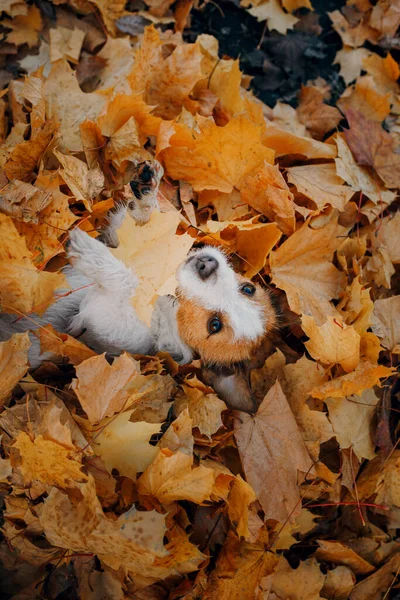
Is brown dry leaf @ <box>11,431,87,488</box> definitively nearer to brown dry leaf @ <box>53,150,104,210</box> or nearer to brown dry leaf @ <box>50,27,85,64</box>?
brown dry leaf @ <box>53,150,104,210</box>

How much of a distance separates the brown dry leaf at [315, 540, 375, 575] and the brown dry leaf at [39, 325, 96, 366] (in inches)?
66.5

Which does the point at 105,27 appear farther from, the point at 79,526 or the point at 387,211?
the point at 79,526

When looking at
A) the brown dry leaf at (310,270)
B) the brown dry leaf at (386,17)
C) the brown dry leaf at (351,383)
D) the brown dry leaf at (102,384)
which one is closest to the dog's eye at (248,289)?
the brown dry leaf at (310,270)

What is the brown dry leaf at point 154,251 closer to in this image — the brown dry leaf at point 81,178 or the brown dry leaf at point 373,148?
the brown dry leaf at point 81,178

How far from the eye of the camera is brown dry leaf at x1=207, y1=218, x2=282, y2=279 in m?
2.75

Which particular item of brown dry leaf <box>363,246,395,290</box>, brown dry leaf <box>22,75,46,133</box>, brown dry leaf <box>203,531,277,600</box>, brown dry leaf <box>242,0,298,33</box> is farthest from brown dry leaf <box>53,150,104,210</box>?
brown dry leaf <box>203,531,277,600</box>

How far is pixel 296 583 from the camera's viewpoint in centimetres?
272

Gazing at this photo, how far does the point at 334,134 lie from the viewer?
124 inches

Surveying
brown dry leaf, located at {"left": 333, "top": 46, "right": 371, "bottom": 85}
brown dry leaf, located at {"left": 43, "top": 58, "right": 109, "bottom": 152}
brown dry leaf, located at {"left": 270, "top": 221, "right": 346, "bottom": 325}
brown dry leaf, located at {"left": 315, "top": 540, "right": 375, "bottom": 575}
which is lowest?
brown dry leaf, located at {"left": 315, "top": 540, "right": 375, "bottom": 575}

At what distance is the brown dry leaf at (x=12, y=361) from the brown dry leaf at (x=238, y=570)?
4.47 ft

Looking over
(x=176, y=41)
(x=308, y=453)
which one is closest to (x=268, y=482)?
(x=308, y=453)

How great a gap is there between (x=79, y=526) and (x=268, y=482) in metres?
0.99

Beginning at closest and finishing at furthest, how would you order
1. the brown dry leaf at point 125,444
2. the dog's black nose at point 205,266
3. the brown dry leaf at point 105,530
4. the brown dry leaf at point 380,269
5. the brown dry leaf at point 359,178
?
the brown dry leaf at point 105,530
the brown dry leaf at point 125,444
the dog's black nose at point 205,266
the brown dry leaf at point 380,269
the brown dry leaf at point 359,178

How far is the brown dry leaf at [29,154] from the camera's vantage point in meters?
2.41
